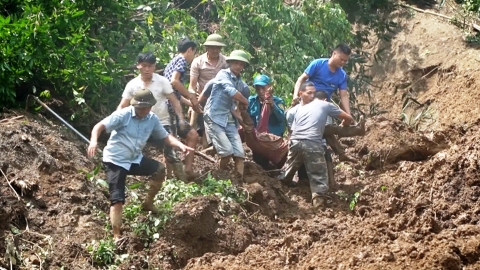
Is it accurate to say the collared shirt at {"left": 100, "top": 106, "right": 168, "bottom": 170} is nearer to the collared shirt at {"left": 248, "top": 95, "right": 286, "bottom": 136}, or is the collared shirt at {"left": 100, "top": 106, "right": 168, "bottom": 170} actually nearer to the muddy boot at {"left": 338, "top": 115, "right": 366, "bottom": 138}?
the collared shirt at {"left": 248, "top": 95, "right": 286, "bottom": 136}

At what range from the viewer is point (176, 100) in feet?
30.0

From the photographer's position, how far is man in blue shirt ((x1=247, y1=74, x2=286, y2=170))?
10125 mm

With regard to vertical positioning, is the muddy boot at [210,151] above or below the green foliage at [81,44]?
below

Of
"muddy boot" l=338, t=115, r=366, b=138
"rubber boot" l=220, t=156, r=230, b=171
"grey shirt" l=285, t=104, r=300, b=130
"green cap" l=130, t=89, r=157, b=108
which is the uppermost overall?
"green cap" l=130, t=89, r=157, b=108

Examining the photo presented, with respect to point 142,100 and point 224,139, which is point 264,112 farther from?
point 142,100

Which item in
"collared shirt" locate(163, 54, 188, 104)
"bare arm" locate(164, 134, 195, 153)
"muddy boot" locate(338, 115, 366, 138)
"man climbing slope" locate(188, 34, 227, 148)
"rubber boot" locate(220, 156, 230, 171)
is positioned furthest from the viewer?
"muddy boot" locate(338, 115, 366, 138)

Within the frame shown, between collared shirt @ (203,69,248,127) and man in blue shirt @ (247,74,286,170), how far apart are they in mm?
560

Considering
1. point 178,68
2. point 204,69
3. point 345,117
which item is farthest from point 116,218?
point 345,117

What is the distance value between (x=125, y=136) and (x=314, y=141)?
2.57 meters

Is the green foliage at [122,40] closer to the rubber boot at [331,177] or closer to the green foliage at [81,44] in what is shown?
the green foliage at [81,44]

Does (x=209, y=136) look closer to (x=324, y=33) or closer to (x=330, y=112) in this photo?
(x=330, y=112)

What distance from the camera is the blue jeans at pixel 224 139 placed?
9.52 metres

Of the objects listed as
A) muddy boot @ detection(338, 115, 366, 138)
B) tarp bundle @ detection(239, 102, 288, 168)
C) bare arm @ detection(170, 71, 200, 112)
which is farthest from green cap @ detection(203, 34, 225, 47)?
muddy boot @ detection(338, 115, 366, 138)

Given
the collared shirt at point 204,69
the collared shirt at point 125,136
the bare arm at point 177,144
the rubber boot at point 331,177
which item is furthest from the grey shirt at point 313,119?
the collared shirt at point 125,136
